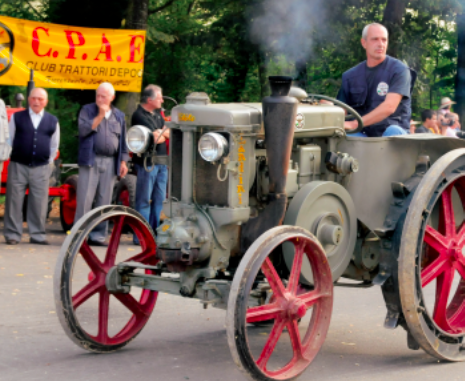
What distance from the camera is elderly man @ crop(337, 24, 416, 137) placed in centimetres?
576

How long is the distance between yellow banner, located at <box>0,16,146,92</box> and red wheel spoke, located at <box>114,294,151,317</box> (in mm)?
7221

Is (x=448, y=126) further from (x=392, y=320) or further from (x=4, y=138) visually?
(x=392, y=320)

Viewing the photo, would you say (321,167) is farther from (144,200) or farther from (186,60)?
(186,60)

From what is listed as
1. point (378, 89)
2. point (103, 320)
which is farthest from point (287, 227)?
point (378, 89)

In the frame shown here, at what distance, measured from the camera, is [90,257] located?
16.3 ft

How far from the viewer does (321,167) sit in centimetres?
520

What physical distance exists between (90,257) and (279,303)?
1354 mm

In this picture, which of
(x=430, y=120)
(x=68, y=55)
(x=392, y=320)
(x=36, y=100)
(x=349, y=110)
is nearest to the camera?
(x=392, y=320)

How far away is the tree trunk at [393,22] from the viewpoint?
680 inches

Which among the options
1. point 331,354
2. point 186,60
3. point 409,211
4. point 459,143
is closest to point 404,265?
point 409,211

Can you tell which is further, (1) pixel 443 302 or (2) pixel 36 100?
(2) pixel 36 100

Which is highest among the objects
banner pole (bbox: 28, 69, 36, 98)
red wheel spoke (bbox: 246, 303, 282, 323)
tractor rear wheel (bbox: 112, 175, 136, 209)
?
banner pole (bbox: 28, 69, 36, 98)

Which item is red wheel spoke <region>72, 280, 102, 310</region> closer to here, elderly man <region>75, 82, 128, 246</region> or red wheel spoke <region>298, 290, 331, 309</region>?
red wheel spoke <region>298, 290, 331, 309</region>

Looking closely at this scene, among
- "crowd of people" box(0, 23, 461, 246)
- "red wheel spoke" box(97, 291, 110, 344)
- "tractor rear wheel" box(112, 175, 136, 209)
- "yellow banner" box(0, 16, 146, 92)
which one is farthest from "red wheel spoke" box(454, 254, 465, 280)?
"yellow banner" box(0, 16, 146, 92)
